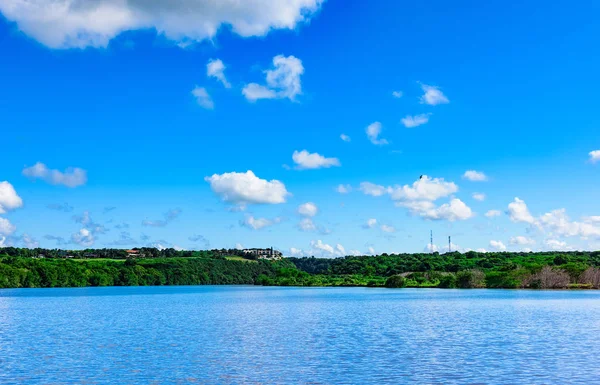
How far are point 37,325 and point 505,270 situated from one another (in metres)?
151

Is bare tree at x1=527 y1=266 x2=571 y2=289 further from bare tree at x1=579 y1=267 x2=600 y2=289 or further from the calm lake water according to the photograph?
the calm lake water

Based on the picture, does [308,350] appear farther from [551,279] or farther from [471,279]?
[471,279]

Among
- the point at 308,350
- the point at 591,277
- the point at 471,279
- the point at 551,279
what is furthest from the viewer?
the point at 471,279

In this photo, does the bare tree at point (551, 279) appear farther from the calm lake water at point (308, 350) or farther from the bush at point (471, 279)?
the calm lake water at point (308, 350)

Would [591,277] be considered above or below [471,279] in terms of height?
above

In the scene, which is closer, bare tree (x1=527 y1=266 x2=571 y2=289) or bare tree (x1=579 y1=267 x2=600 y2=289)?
bare tree (x1=527 y1=266 x2=571 y2=289)

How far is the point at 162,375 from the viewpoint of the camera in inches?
1492

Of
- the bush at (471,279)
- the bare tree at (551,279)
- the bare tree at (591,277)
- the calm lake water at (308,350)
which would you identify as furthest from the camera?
the bush at (471,279)

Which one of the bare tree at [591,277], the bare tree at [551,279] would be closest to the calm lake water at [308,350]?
the bare tree at [551,279]

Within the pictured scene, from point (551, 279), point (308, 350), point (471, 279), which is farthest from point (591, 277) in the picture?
point (308, 350)

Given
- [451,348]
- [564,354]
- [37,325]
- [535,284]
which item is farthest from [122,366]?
[535,284]

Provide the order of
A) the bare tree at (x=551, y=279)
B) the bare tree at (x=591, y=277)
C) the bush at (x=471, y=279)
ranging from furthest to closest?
the bush at (x=471, y=279) → the bare tree at (x=591, y=277) → the bare tree at (x=551, y=279)

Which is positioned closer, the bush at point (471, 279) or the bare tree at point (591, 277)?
the bare tree at point (591, 277)

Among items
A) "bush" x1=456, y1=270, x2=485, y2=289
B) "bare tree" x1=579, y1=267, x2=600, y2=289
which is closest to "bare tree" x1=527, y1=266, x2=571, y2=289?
"bare tree" x1=579, y1=267, x2=600, y2=289
